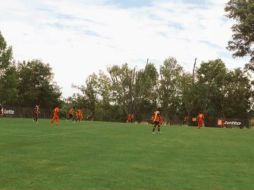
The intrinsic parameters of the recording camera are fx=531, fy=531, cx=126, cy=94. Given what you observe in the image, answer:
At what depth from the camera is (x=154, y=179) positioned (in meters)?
12.9

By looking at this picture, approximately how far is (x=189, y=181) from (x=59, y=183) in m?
3.14

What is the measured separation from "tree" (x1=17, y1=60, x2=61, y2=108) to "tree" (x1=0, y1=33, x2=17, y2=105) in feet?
53.2

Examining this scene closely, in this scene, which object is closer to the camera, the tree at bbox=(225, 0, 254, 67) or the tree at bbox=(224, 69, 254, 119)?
the tree at bbox=(225, 0, 254, 67)

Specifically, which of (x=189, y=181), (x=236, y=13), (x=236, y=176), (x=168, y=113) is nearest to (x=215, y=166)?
(x=236, y=176)

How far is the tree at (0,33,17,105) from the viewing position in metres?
95.0

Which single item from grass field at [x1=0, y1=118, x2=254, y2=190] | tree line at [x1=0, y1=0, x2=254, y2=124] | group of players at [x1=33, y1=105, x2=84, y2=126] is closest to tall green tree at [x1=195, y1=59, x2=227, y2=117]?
tree line at [x1=0, y1=0, x2=254, y2=124]

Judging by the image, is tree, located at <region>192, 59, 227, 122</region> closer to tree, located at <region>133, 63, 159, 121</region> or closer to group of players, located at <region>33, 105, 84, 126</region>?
tree, located at <region>133, 63, 159, 121</region>

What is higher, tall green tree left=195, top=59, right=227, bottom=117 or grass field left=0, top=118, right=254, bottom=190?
tall green tree left=195, top=59, right=227, bottom=117

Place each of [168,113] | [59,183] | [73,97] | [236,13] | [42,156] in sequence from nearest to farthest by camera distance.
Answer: [59,183]
[42,156]
[236,13]
[168,113]
[73,97]

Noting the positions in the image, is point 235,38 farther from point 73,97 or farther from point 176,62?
point 73,97

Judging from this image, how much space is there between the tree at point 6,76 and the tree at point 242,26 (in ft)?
151

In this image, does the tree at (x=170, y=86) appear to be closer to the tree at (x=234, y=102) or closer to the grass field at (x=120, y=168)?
the tree at (x=234, y=102)

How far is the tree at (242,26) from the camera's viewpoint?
60.7 meters

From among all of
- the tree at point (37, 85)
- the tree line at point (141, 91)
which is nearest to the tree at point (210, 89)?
the tree line at point (141, 91)
